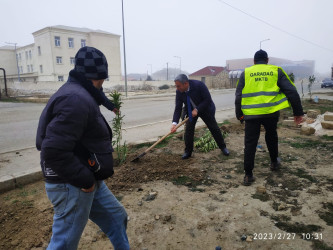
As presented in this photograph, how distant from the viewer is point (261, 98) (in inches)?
143

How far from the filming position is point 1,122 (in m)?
9.91

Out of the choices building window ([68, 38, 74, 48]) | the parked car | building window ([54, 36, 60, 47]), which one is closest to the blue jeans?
the parked car

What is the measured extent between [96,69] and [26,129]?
7.81 meters

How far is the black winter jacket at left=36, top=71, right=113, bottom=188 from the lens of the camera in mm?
1509

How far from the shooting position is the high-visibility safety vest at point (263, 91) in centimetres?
361

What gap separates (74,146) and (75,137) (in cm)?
6

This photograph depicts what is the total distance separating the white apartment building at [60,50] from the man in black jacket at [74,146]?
42939 millimetres

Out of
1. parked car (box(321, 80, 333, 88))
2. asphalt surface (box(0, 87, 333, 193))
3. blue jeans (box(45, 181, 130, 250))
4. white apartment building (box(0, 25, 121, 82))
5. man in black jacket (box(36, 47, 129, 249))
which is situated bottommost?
asphalt surface (box(0, 87, 333, 193))

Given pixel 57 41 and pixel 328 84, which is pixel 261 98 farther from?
pixel 57 41

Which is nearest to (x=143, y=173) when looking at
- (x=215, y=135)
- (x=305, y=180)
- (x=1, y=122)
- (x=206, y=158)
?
(x=206, y=158)

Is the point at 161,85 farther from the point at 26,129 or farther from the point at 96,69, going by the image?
the point at 96,69

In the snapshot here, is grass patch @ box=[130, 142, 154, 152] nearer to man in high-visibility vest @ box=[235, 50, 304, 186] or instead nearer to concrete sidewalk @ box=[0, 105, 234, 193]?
concrete sidewalk @ box=[0, 105, 234, 193]

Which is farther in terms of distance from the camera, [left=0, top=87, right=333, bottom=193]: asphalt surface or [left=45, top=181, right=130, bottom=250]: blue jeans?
[left=0, top=87, right=333, bottom=193]: asphalt surface

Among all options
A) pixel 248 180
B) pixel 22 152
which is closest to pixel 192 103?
pixel 248 180
